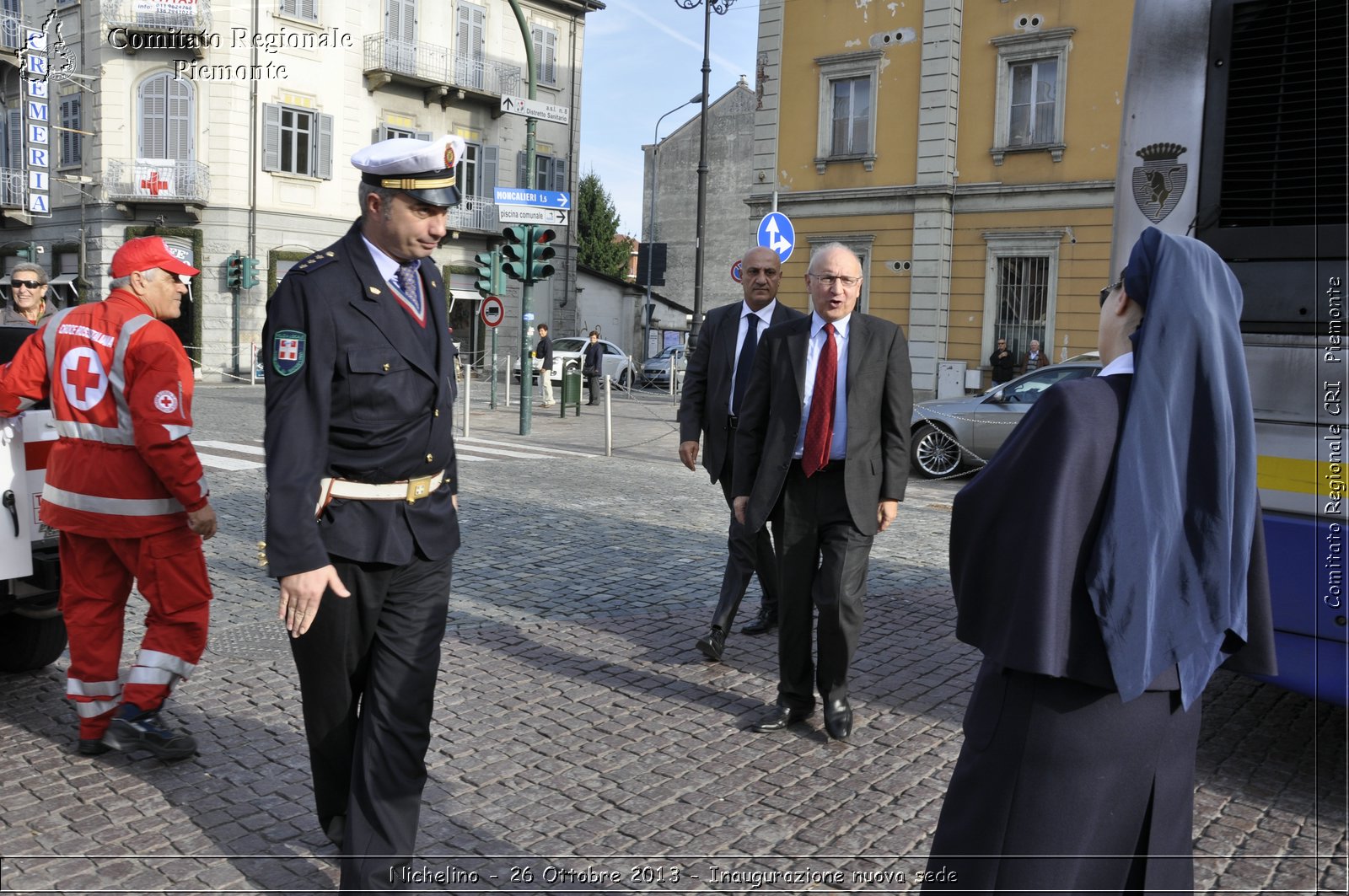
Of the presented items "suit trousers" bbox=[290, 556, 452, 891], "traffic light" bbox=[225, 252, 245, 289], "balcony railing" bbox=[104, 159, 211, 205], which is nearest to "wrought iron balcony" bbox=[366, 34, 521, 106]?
"balcony railing" bbox=[104, 159, 211, 205]

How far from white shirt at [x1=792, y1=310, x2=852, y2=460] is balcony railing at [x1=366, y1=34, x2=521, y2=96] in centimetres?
3335

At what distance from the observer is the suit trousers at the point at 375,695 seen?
3.06 metres

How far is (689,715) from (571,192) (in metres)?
39.3

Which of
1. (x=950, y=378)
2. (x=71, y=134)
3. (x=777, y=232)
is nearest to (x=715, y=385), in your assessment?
(x=777, y=232)

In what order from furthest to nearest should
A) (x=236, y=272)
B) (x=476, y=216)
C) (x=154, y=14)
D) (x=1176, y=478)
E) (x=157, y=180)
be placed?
(x=476, y=216), (x=157, y=180), (x=236, y=272), (x=154, y=14), (x=1176, y=478)

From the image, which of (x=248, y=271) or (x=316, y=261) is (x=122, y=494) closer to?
(x=316, y=261)

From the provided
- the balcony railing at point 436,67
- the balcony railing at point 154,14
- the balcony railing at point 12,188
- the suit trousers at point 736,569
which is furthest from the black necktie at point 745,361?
the balcony railing at point 12,188

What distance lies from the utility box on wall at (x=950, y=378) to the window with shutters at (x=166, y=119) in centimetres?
2163

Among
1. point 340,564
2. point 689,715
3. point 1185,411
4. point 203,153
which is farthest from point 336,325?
point 203,153

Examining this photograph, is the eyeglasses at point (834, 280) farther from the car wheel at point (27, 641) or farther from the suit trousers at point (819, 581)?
the car wheel at point (27, 641)

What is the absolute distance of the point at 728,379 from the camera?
19.8 feet

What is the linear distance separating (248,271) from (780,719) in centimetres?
3050

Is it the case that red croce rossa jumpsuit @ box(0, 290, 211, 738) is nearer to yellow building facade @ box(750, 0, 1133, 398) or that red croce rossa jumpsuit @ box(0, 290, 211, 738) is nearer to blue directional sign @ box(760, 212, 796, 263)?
blue directional sign @ box(760, 212, 796, 263)

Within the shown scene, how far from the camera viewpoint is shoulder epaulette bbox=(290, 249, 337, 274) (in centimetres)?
302
